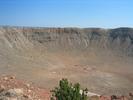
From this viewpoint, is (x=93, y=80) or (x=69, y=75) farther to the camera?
(x=69, y=75)

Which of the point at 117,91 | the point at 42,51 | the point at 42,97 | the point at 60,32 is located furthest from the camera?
the point at 60,32

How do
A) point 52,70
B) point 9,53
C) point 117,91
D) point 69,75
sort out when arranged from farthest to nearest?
1. point 9,53
2. point 52,70
3. point 69,75
4. point 117,91

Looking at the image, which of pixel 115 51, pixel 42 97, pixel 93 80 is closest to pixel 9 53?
pixel 93 80

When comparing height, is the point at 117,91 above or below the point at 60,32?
below

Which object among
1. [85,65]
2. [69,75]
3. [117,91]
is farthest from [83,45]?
[117,91]

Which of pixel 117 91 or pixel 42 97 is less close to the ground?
pixel 42 97

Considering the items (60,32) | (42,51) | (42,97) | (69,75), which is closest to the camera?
(42,97)

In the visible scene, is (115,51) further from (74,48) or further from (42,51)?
(42,51)

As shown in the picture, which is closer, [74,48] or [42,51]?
[42,51]

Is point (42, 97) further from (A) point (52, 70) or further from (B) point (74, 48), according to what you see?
(B) point (74, 48)
